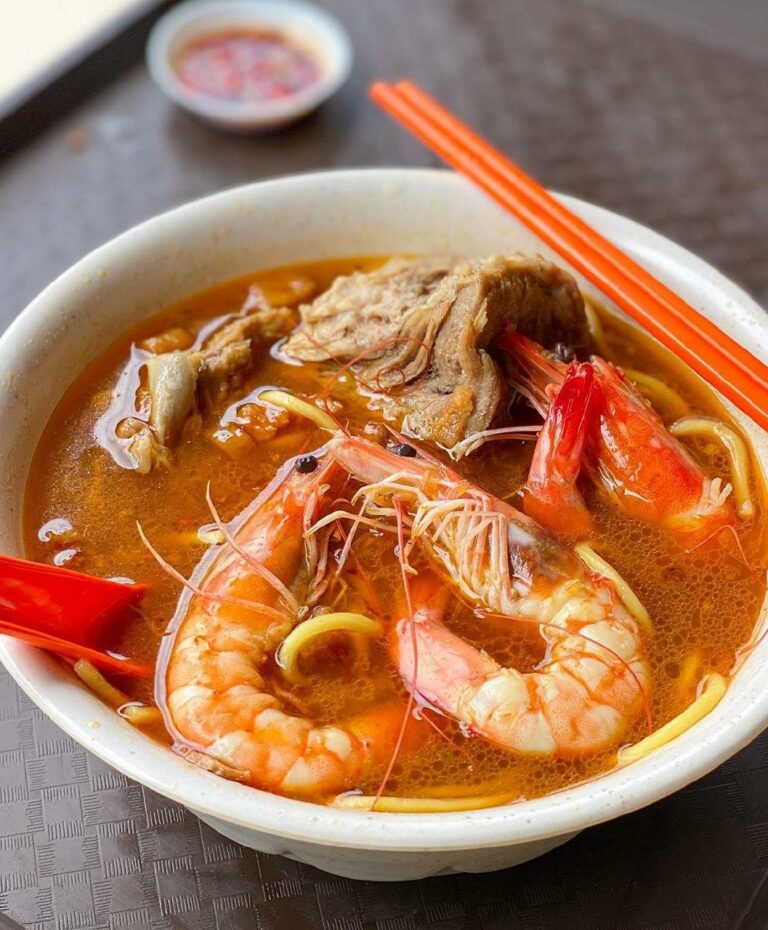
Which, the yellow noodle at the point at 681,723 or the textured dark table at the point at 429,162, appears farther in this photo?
the textured dark table at the point at 429,162

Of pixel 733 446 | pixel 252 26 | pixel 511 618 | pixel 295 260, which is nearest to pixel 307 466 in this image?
pixel 511 618

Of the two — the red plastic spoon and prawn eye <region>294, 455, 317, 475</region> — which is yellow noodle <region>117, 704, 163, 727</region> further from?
prawn eye <region>294, 455, 317, 475</region>

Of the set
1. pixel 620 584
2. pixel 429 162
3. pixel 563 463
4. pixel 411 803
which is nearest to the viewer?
pixel 411 803

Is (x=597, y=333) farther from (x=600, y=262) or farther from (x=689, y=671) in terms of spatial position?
(x=689, y=671)

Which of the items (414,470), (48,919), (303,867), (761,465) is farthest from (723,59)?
(48,919)

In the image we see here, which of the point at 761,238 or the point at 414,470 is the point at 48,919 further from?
the point at 761,238

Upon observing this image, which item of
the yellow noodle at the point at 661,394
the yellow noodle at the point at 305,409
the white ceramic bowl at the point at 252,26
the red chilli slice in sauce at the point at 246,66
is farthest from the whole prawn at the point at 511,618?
the red chilli slice in sauce at the point at 246,66

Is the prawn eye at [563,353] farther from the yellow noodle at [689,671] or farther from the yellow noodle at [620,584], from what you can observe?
the yellow noodle at [689,671]
